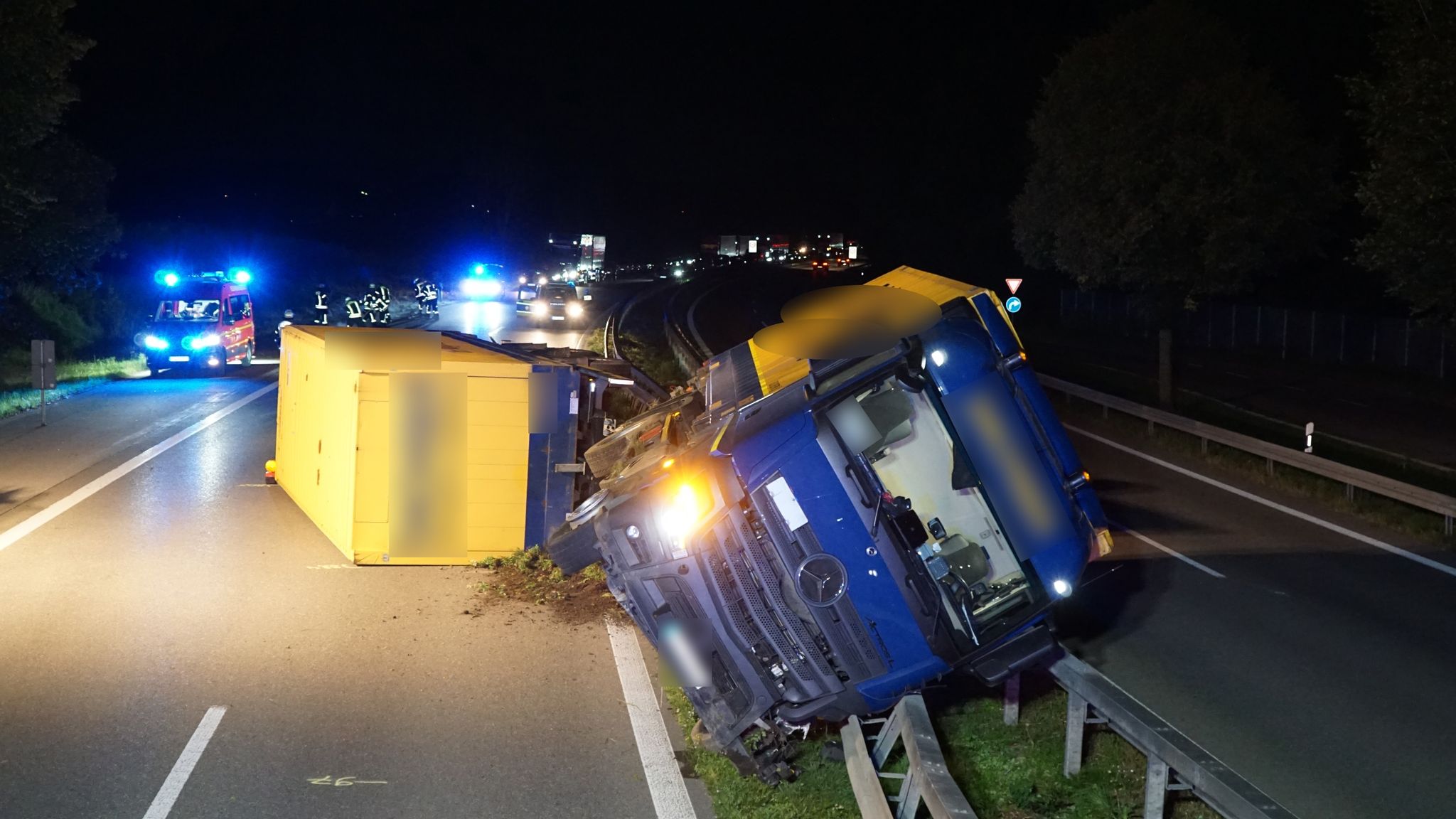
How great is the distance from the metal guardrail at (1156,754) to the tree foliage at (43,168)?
26.9 metres

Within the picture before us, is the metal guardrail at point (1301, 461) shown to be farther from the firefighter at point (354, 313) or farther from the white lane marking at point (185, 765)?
the firefighter at point (354, 313)

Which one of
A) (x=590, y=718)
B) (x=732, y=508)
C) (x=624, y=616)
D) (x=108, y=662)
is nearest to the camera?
(x=732, y=508)

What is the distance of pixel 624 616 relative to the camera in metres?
10.9

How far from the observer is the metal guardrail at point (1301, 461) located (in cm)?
1523

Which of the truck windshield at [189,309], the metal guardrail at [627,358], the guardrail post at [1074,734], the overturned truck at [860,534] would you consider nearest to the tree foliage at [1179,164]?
the metal guardrail at [627,358]

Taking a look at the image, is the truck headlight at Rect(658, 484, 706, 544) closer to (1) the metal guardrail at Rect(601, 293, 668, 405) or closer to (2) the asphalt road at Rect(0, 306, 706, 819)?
(2) the asphalt road at Rect(0, 306, 706, 819)

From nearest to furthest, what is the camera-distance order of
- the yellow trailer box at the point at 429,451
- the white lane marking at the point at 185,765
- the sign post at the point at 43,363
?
1. the white lane marking at the point at 185,765
2. the yellow trailer box at the point at 429,451
3. the sign post at the point at 43,363

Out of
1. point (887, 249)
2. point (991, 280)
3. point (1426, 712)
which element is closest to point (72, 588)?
point (1426, 712)

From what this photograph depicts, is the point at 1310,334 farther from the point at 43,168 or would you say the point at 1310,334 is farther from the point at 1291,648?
the point at 43,168

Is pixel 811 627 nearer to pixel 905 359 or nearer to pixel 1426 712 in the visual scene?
pixel 905 359

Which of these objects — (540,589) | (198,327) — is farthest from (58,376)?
(540,589)

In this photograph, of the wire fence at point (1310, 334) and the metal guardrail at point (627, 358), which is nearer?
the metal guardrail at point (627, 358)

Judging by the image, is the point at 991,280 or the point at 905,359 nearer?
the point at 905,359

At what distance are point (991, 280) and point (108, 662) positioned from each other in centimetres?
6467
